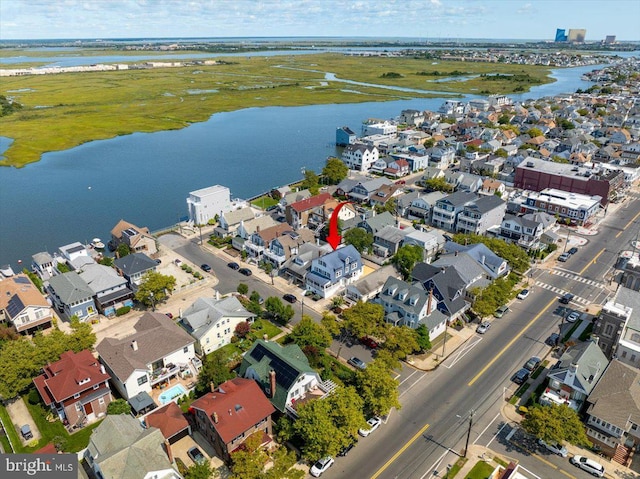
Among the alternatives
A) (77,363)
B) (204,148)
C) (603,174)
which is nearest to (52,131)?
(204,148)

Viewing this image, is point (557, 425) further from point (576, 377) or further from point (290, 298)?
point (290, 298)

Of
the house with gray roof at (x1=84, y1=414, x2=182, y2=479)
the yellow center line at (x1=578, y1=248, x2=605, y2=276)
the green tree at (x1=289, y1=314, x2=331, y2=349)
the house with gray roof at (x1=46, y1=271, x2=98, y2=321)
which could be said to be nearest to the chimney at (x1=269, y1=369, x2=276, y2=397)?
the green tree at (x1=289, y1=314, x2=331, y2=349)

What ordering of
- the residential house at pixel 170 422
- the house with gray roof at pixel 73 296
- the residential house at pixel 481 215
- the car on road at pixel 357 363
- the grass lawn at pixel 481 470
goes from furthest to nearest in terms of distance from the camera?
the residential house at pixel 481 215
the house with gray roof at pixel 73 296
the car on road at pixel 357 363
the residential house at pixel 170 422
the grass lawn at pixel 481 470

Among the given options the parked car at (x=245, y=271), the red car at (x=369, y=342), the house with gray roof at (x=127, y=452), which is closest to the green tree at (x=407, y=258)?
the red car at (x=369, y=342)

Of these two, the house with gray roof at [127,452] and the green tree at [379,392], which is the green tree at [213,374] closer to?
the house with gray roof at [127,452]

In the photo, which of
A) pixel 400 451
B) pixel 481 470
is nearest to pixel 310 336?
pixel 400 451

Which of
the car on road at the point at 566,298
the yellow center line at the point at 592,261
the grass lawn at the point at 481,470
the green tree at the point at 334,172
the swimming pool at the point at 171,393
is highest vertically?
the green tree at the point at 334,172
